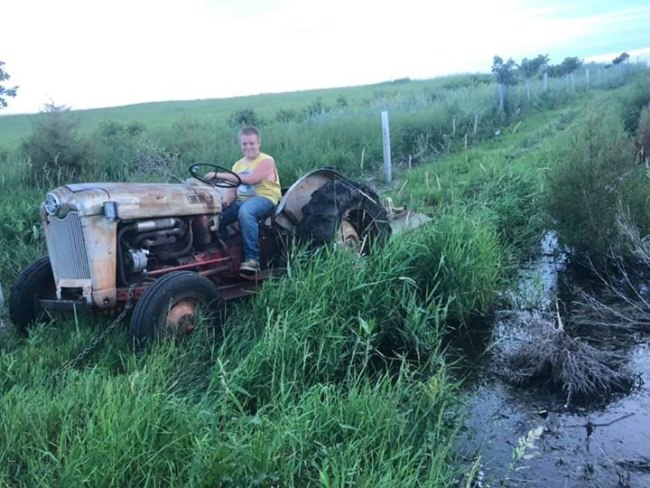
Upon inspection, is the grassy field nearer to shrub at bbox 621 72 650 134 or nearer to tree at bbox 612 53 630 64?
shrub at bbox 621 72 650 134

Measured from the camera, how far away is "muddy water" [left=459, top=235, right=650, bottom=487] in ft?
10.5

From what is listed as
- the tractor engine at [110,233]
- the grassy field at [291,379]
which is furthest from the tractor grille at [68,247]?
the grassy field at [291,379]

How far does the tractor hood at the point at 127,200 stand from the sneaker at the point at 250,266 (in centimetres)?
53

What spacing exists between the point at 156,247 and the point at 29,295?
107 cm

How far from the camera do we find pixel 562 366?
4.18m

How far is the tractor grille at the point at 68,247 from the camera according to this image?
168 inches

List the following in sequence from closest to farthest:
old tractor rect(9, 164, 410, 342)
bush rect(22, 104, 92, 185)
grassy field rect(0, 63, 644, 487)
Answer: grassy field rect(0, 63, 644, 487) → old tractor rect(9, 164, 410, 342) → bush rect(22, 104, 92, 185)

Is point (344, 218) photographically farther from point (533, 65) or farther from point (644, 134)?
point (533, 65)

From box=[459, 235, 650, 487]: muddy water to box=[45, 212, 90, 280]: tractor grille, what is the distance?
9.27 ft

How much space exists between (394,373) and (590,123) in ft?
13.3

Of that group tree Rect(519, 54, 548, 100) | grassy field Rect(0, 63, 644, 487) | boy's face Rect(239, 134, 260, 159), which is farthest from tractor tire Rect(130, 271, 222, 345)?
tree Rect(519, 54, 548, 100)

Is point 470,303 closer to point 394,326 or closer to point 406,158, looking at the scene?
point 394,326


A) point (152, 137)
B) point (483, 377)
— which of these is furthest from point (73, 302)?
Answer: point (152, 137)

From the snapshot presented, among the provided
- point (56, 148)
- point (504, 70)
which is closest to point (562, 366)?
point (56, 148)
